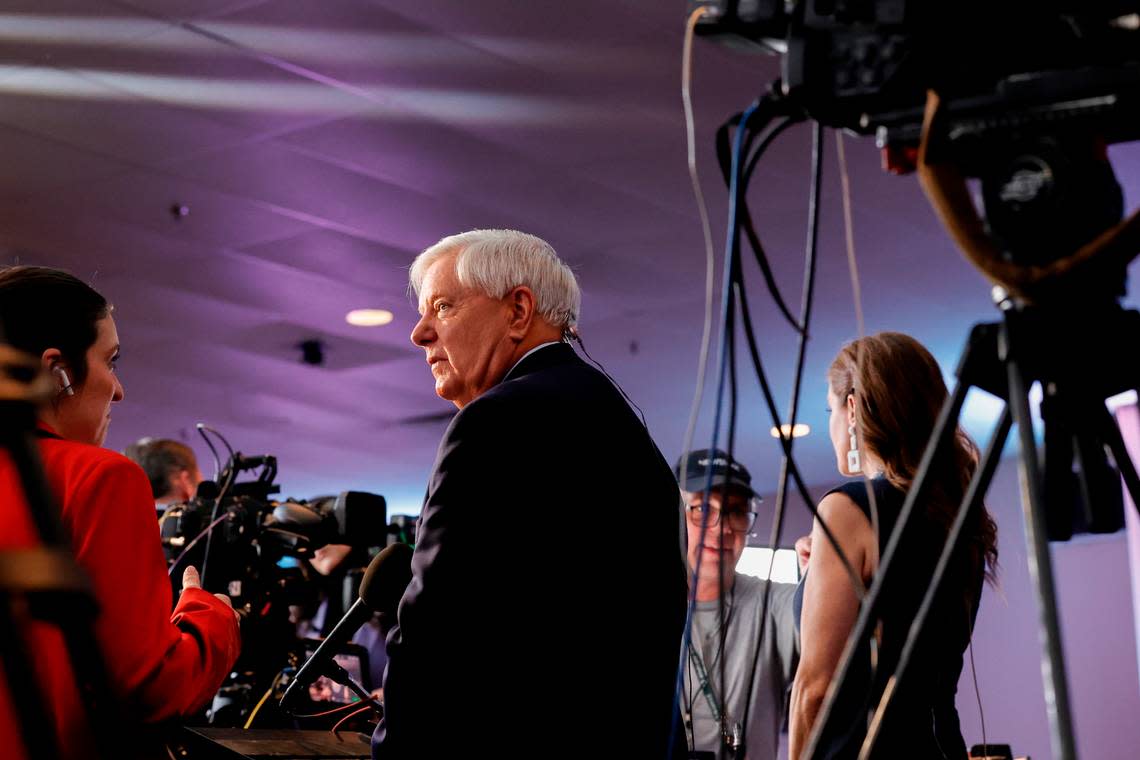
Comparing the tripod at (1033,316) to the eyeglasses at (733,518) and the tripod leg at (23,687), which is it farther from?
the eyeglasses at (733,518)

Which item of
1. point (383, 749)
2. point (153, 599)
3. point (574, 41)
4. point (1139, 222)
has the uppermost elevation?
point (574, 41)

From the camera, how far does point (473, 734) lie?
53.2 inches

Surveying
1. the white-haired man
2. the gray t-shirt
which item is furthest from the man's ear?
the gray t-shirt

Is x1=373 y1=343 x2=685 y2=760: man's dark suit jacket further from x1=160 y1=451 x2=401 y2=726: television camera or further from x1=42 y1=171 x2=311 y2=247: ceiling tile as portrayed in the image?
x1=42 y1=171 x2=311 y2=247: ceiling tile

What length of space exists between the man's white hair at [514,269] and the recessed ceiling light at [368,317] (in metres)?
4.05

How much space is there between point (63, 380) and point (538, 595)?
637mm

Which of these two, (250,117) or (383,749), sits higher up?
(250,117)

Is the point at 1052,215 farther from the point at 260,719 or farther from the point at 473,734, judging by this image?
the point at 260,719

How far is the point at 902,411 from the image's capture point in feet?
6.24

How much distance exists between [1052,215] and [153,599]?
0.97 meters

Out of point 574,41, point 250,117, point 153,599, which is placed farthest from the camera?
point 250,117

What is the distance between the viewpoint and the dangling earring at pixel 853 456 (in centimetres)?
199

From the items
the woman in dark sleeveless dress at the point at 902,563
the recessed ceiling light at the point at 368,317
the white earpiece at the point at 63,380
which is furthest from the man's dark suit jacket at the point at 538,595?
the recessed ceiling light at the point at 368,317

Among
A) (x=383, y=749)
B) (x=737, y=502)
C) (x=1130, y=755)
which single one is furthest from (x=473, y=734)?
(x=1130, y=755)
